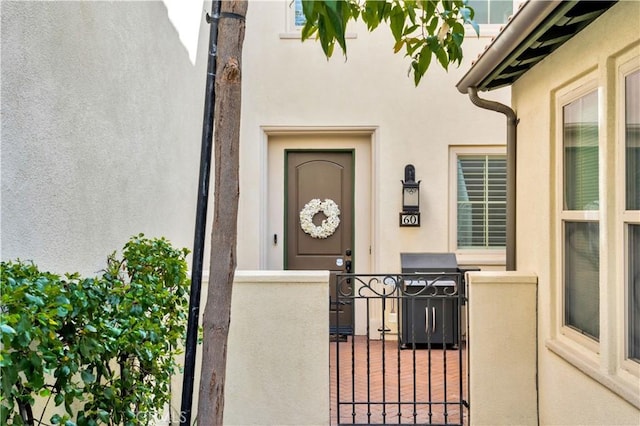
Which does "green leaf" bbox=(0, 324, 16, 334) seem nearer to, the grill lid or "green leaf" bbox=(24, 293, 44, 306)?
"green leaf" bbox=(24, 293, 44, 306)

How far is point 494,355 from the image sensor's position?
3.47m

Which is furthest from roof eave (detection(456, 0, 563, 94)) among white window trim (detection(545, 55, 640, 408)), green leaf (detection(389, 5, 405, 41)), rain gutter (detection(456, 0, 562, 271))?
green leaf (detection(389, 5, 405, 41))

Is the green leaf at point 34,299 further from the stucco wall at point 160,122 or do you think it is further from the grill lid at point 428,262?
the grill lid at point 428,262

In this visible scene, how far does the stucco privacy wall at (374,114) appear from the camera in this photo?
6031 millimetres

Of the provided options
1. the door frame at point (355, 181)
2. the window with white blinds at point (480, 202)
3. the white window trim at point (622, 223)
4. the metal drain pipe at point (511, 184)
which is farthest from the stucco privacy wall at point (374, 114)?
the white window trim at point (622, 223)

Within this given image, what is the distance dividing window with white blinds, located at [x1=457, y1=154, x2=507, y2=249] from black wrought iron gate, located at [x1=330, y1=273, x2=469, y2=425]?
0.79m

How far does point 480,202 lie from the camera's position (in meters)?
6.13

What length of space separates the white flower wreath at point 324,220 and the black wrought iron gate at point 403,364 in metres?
0.74

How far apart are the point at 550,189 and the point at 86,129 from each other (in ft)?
9.35

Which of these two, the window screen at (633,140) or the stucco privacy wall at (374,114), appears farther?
the stucco privacy wall at (374,114)

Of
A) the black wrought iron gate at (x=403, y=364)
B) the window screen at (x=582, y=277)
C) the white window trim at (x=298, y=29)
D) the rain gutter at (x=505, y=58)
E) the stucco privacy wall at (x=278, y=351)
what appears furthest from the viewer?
the white window trim at (x=298, y=29)

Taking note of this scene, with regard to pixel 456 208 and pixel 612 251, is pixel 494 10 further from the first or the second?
pixel 612 251

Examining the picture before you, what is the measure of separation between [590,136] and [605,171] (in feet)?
1.30

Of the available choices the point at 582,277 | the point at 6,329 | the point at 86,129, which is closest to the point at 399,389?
the point at 582,277
